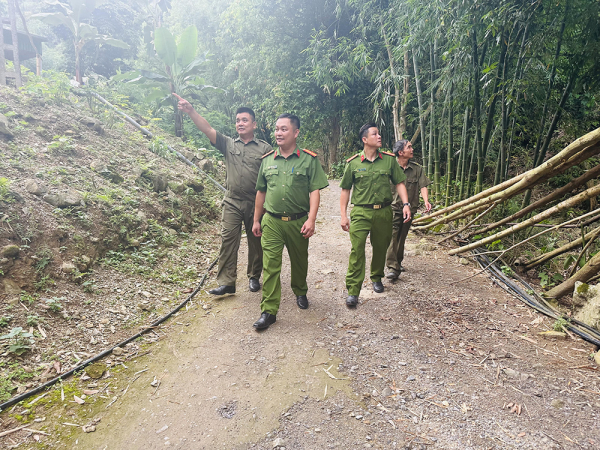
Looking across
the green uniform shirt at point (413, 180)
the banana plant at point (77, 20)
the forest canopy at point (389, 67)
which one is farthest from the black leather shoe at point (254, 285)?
the banana plant at point (77, 20)

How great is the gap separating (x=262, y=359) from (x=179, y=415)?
67cm

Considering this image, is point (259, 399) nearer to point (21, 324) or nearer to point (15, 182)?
point (21, 324)

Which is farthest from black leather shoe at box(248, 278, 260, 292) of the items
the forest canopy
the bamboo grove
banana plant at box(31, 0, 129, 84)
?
banana plant at box(31, 0, 129, 84)

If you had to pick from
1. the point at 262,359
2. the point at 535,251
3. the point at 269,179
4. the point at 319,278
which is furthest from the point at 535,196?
the point at 262,359

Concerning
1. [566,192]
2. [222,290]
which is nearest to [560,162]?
[566,192]

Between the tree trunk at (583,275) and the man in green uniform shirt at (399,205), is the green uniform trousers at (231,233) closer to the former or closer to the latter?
the man in green uniform shirt at (399,205)

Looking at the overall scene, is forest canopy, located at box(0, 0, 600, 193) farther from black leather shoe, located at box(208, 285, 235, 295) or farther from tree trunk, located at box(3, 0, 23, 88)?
black leather shoe, located at box(208, 285, 235, 295)

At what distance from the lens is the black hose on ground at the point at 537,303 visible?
2.72 meters

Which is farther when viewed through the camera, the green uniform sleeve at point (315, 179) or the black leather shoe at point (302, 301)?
the black leather shoe at point (302, 301)

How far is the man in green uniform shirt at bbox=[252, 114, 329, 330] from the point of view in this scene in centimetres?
291

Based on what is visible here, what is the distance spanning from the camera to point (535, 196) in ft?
25.2

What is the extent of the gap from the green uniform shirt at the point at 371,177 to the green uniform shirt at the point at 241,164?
873mm

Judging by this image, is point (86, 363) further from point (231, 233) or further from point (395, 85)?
point (395, 85)

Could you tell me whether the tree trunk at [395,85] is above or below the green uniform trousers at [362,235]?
above
